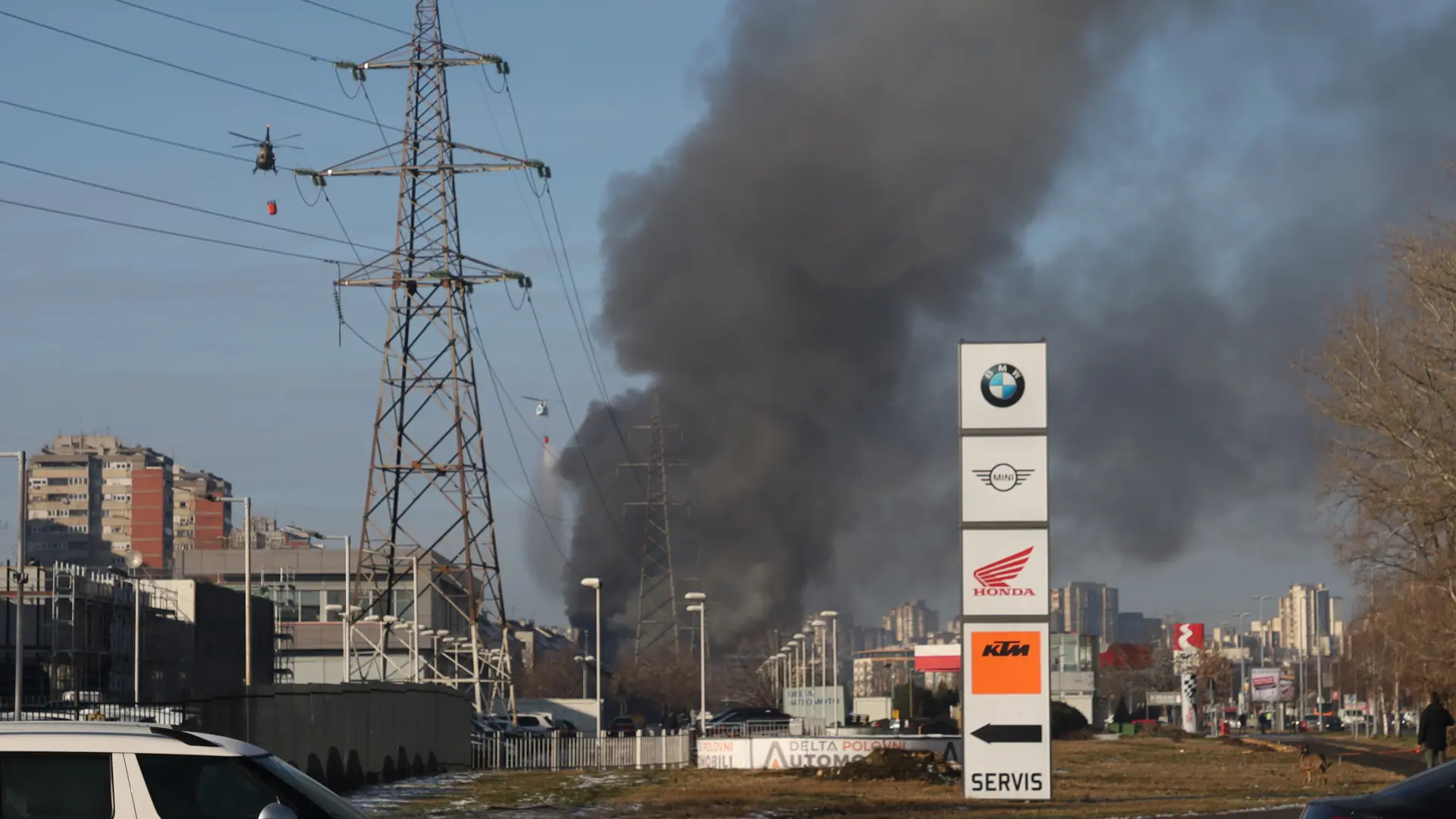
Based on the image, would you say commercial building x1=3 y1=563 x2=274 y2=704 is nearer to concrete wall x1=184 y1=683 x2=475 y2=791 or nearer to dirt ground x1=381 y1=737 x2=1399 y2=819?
concrete wall x1=184 y1=683 x2=475 y2=791

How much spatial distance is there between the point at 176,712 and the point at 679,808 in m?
7.29

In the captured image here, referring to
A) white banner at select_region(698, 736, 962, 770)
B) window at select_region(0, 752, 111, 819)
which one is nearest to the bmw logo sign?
white banner at select_region(698, 736, 962, 770)

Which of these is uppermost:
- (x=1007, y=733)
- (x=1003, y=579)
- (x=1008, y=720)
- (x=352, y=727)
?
(x=1003, y=579)

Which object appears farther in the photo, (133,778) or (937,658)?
(937,658)

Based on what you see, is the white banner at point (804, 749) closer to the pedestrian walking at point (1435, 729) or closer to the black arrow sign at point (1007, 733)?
the pedestrian walking at point (1435, 729)

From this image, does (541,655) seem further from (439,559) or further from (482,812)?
(482,812)

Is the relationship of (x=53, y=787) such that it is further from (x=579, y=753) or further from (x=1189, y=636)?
(x=1189, y=636)

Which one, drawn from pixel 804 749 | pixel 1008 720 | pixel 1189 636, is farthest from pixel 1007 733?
pixel 1189 636

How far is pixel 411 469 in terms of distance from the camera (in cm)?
4881

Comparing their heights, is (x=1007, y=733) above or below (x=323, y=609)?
above

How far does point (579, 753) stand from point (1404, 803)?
1418 inches

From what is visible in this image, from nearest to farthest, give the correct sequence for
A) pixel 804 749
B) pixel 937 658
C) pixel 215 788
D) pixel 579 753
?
pixel 215 788 < pixel 804 749 < pixel 579 753 < pixel 937 658

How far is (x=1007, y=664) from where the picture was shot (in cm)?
2367

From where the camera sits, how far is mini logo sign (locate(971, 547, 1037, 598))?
23.7 meters
